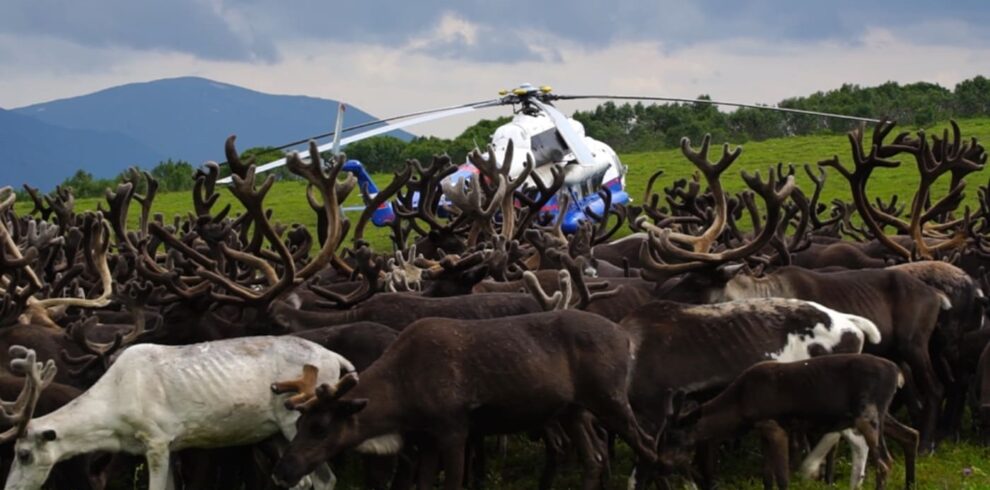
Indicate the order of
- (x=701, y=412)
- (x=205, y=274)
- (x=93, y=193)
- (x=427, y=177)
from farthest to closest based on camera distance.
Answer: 1. (x=93, y=193)
2. (x=427, y=177)
3. (x=205, y=274)
4. (x=701, y=412)

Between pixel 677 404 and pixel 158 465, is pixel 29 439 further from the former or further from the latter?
pixel 677 404

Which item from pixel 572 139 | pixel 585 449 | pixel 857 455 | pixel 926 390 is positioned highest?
pixel 585 449

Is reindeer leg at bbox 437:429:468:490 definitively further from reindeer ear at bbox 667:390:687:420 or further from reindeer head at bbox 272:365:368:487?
reindeer ear at bbox 667:390:687:420

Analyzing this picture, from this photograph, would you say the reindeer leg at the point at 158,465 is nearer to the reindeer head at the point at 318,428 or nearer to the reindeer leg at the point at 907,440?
the reindeer head at the point at 318,428

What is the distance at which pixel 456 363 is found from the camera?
8180 millimetres

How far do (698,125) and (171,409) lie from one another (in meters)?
43.8

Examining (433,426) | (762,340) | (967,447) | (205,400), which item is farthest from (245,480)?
(967,447)

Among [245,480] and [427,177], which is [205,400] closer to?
[245,480]

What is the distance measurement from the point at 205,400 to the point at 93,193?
1479 inches

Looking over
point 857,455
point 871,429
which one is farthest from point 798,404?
point 857,455

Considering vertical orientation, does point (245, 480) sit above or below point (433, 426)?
below

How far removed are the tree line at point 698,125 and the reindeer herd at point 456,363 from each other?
114 ft

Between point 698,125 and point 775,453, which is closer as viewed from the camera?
point 775,453

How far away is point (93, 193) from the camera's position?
44156mm
